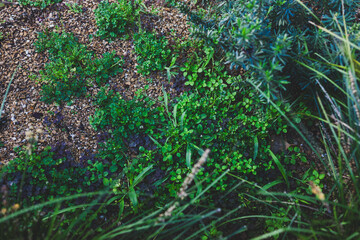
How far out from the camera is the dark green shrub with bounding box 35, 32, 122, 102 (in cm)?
303

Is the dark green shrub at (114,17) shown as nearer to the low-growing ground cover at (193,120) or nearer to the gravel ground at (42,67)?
the low-growing ground cover at (193,120)

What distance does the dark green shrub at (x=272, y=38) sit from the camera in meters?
2.32

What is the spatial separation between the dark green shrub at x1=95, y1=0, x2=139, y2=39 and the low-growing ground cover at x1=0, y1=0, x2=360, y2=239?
0.02 metres

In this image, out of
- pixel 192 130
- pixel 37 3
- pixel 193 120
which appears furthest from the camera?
pixel 37 3

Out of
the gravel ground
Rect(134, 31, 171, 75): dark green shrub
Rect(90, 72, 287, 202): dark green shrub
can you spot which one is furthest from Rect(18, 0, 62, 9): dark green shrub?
Rect(90, 72, 287, 202): dark green shrub

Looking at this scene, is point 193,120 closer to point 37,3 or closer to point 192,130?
point 192,130

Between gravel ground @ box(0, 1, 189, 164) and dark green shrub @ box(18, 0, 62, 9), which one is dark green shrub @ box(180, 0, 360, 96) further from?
dark green shrub @ box(18, 0, 62, 9)

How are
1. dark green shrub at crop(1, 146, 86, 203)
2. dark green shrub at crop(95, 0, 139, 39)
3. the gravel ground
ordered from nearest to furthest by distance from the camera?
dark green shrub at crop(1, 146, 86, 203), the gravel ground, dark green shrub at crop(95, 0, 139, 39)

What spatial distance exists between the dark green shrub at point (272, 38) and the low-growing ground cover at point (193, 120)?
0.7 inches

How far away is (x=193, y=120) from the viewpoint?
285 cm

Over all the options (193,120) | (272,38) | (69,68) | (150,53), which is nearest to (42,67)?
(69,68)

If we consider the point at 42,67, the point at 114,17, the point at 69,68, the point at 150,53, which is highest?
the point at 114,17

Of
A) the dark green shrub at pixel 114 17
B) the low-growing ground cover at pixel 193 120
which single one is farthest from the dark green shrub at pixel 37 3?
the dark green shrub at pixel 114 17

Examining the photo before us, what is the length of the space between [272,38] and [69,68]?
2295mm
